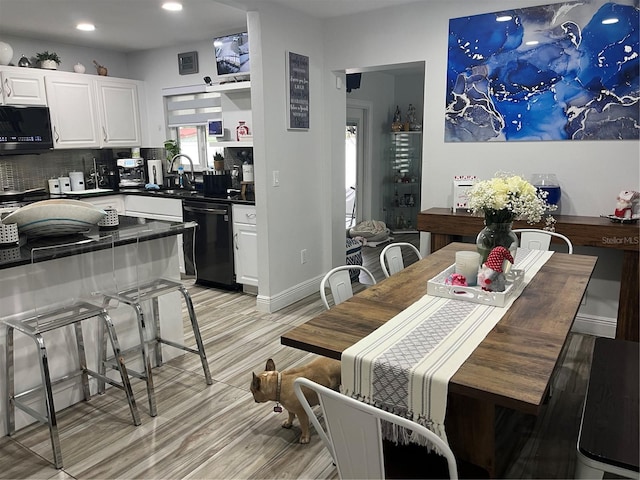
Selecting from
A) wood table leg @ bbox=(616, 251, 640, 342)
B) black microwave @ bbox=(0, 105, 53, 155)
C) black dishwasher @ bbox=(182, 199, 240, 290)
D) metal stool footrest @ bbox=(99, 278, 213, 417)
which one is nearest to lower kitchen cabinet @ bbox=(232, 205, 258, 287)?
black dishwasher @ bbox=(182, 199, 240, 290)

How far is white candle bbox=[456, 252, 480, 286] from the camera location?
209 centimetres

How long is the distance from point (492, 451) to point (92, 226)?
238 cm

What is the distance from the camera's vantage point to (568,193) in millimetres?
3541

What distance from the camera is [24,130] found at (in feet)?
15.6

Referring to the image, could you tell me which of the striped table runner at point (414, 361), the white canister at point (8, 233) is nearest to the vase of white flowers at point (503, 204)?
the striped table runner at point (414, 361)

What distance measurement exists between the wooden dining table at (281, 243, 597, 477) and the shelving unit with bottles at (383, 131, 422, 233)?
17.0 ft

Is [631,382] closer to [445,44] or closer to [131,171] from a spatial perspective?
[445,44]

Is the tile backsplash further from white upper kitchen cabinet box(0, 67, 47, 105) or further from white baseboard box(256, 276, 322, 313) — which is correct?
white baseboard box(256, 276, 322, 313)

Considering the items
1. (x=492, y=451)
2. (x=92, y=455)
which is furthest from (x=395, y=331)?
(x=92, y=455)

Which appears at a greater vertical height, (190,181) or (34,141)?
(34,141)

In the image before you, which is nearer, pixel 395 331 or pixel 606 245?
pixel 395 331

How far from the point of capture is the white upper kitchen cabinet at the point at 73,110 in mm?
5023

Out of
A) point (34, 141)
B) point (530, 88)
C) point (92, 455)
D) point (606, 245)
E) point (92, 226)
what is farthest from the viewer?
point (34, 141)

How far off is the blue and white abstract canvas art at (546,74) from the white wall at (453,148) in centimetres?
7
